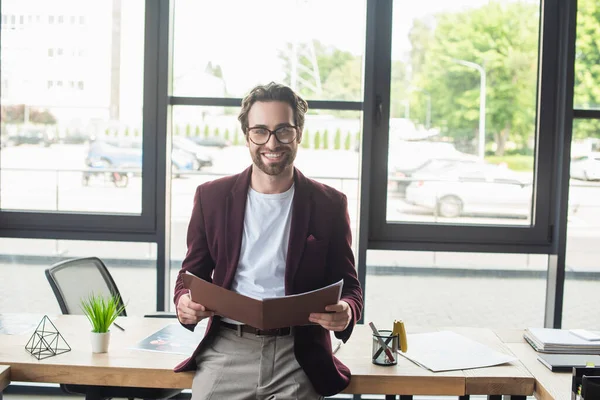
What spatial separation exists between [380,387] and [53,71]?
2548mm

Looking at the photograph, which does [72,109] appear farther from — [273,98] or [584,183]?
[584,183]

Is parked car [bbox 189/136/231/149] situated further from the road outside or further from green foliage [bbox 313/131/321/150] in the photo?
green foliage [bbox 313/131/321/150]

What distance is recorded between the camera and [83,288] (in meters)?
3.25

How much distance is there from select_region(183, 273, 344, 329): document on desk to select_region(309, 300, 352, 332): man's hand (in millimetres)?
Result: 23

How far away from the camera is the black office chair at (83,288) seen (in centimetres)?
297

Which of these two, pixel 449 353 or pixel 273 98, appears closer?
pixel 273 98

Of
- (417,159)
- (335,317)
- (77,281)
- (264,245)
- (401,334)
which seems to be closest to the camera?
(335,317)

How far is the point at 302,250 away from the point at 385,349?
492 mm

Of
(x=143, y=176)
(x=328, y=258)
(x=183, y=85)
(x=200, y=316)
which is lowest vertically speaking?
(x=200, y=316)

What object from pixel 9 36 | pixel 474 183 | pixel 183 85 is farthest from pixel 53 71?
pixel 474 183

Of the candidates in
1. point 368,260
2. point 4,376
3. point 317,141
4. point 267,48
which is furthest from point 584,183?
point 4,376

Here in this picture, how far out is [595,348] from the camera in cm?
270

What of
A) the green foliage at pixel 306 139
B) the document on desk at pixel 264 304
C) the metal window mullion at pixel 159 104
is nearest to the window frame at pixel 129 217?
the metal window mullion at pixel 159 104

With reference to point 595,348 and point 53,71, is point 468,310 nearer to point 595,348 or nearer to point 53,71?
point 595,348
